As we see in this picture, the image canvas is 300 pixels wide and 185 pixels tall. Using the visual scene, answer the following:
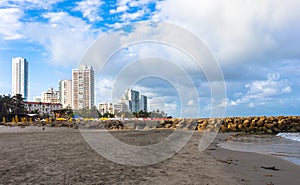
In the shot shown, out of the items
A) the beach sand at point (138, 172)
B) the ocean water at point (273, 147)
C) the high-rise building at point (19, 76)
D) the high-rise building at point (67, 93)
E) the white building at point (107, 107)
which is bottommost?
the ocean water at point (273, 147)

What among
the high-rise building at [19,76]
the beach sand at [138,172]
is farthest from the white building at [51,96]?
the beach sand at [138,172]

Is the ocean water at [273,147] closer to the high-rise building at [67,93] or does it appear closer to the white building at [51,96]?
the high-rise building at [67,93]

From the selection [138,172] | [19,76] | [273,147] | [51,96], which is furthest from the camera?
[19,76]

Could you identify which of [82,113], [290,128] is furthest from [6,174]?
[82,113]

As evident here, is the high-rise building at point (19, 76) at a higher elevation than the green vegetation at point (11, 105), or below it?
higher

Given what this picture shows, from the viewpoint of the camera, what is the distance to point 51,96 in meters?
155

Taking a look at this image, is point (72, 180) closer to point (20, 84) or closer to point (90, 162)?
point (90, 162)

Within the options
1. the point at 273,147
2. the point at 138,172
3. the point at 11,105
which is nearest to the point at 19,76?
the point at 11,105

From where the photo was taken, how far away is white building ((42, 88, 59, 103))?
150m

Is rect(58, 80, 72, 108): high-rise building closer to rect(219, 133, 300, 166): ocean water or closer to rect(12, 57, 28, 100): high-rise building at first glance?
rect(12, 57, 28, 100): high-rise building

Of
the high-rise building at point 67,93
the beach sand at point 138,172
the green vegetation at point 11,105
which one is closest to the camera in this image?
the beach sand at point 138,172

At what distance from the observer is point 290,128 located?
2975 cm

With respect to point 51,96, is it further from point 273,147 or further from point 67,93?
point 273,147

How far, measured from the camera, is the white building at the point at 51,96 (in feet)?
491
